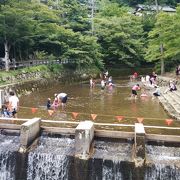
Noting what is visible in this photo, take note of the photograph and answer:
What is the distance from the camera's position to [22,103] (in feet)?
85.6

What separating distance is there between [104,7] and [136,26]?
1159 cm

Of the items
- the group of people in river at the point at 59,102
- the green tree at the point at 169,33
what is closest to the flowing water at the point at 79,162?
the group of people in river at the point at 59,102

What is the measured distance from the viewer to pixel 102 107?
24578mm

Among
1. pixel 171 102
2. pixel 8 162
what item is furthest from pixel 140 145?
pixel 171 102

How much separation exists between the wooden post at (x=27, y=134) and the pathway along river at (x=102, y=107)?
550 centimetres

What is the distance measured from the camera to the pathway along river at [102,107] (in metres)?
20.6

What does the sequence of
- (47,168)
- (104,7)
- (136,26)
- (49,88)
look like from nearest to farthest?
(47,168)
(49,88)
(136,26)
(104,7)

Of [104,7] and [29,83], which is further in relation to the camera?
[104,7]

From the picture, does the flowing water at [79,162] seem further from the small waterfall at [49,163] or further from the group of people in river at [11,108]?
the group of people in river at [11,108]

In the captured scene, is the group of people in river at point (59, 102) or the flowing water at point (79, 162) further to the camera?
the group of people in river at point (59, 102)

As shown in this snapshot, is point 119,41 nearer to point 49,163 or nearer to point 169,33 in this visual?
point 169,33

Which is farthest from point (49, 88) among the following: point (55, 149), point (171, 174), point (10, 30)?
point (171, 174)

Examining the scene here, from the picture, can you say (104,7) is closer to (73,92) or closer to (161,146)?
(73,92)

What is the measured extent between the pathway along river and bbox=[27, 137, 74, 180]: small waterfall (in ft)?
18.8
